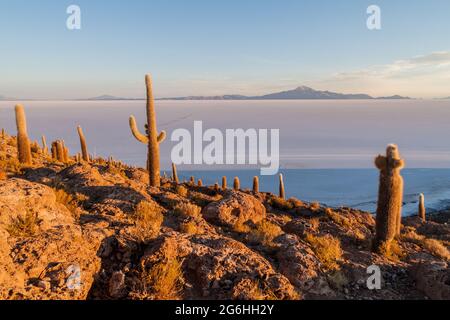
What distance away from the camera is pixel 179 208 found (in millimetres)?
10016

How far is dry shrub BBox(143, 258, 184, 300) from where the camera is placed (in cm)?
473

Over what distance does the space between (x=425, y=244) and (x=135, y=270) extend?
38.5 feet

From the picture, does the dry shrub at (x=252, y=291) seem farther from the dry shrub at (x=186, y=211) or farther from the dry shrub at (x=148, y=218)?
the dry shrub at (x=186, y=211)

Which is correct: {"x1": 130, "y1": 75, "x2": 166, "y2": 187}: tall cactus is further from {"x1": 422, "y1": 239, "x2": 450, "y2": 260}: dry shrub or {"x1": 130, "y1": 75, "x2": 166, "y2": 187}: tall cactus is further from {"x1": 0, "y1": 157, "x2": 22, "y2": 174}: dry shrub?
{"x1": 422, "y1": 239, "x2": 450, "y2": 260}: dry shrub

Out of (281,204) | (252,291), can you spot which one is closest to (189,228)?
(252,291)

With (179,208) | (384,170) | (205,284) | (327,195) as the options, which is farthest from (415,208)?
(205,284)

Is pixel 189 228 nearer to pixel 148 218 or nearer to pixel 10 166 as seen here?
pixel 148 218

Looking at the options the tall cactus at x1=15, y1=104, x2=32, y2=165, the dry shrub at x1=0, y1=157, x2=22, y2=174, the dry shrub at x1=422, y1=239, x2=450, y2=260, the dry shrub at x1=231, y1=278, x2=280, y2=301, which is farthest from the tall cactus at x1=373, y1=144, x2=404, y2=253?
the tall cactus at x1=15, y1=104, x2=32, y2=165

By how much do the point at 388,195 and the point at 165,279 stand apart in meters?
7.86

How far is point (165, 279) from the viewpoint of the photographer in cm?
481

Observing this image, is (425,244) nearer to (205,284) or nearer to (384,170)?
(384,170)

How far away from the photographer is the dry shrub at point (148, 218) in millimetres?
6754

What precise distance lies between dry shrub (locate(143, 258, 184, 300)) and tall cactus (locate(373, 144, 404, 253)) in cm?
712

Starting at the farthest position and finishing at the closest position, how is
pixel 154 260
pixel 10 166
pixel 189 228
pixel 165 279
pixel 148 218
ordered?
pixel 10 166, pixel 148 218, pixel 189 228, pixel 154 260, pixel 165 279
